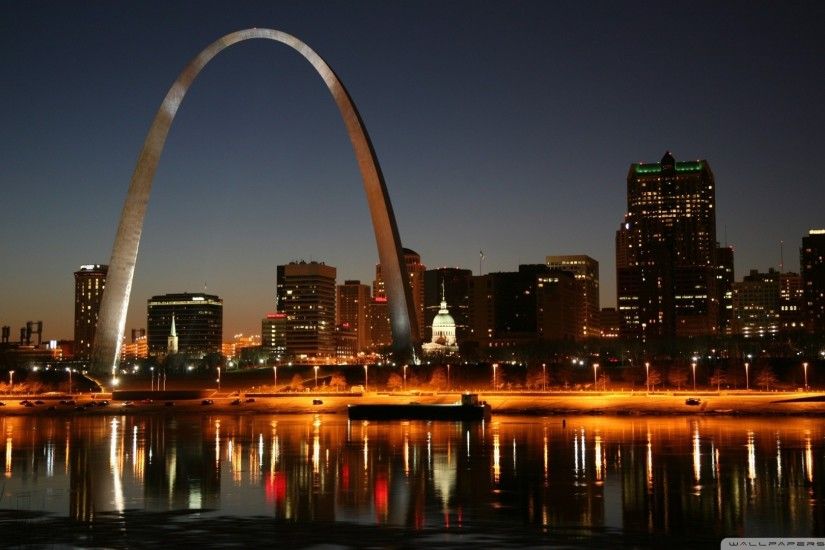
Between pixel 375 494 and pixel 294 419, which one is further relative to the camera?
pixel 294 419

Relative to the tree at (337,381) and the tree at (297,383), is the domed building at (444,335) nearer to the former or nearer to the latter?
the tree at (337,381)

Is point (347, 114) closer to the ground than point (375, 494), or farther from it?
farther from it

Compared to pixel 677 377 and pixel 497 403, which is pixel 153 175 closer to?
pixel 497 403

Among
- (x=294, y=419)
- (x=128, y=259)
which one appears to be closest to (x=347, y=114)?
(x=128, y=259)

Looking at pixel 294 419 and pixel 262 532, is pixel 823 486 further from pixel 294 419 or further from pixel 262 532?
pixel 294 419

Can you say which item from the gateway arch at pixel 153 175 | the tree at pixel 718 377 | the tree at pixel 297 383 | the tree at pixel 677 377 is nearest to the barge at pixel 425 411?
the gateway arch at pixel 153 175

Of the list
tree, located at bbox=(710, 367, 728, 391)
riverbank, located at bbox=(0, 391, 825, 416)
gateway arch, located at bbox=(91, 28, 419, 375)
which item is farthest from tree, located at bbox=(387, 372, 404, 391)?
tree, located at bbox=(710, 367, 728, 391)
